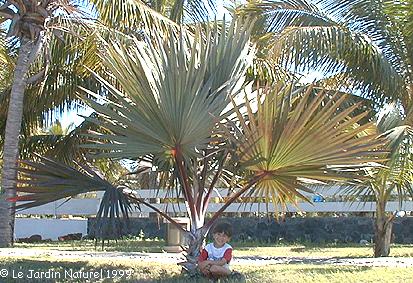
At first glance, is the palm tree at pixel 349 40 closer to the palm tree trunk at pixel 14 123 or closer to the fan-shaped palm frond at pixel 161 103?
the palm tree trunk at pixel 14 123

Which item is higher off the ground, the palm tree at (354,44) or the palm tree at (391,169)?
the palm tree at (354,44)

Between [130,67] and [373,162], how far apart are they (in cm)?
279

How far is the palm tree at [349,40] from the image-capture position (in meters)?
12.5

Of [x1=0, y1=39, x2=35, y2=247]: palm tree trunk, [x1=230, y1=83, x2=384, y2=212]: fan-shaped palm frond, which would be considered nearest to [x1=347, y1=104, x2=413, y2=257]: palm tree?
[x1=230, y1=83, x2=384, y2=212]: fan-shaped palm frond

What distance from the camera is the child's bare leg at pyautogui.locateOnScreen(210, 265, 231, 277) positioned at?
6977mm

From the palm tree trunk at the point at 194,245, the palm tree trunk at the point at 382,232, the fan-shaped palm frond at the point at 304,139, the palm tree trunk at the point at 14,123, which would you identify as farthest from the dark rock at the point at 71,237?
the fan-shaped palm frond at the point at 304,139

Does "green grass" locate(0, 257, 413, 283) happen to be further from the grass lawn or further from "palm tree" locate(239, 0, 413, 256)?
"palm tree" locate(239, 0, 413, 256)

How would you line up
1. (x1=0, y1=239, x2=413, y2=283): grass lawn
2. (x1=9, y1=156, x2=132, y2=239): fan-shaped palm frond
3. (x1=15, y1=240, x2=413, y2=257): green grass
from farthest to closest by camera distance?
(x1=15, y1=240, x2=413, y2=257): green grass
(x1=0, y1=239, x2=413, y2=283): grass lawn
(x1=9, y1=156, x2=132, y2=239): fan-shaped palm frond

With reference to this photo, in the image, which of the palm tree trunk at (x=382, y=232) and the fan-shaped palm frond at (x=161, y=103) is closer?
the fan-shaped palm frond at (x=161, y=103)

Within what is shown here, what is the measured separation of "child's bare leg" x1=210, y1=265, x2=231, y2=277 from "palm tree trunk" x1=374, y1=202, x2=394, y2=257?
6444mm

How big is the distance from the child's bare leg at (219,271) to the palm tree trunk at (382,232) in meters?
6.44

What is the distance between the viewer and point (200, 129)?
22.5ft

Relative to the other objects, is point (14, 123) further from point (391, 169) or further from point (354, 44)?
point (391, 169)

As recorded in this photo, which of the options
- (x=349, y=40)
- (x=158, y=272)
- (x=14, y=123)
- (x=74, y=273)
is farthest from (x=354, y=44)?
(x=74, y=273)
